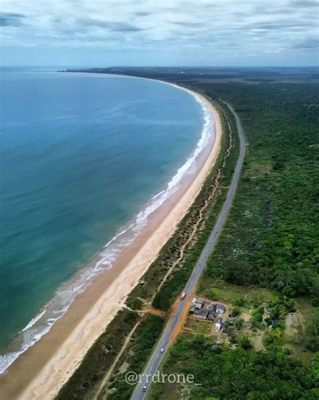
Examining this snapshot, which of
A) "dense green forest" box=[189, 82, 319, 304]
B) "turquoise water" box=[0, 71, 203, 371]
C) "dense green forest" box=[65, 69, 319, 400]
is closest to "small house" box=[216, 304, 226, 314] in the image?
"dense green forest" box=[65, 69, 319, 400]

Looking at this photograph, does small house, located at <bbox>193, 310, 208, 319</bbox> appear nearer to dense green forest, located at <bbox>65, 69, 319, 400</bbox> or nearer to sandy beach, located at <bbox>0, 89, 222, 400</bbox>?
dense green forest, located at <bbox>65, 69, 319, 400</bbox>

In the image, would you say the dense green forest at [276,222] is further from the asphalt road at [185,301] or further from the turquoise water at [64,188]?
the turquoise water at [64,188]

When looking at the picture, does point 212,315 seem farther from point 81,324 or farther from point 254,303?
point 81,324

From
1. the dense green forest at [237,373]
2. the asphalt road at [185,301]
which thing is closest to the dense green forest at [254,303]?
the dense green forest at [237,373]

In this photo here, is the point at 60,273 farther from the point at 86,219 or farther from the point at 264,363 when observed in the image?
the point at 264,363

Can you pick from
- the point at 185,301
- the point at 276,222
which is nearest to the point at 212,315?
the point at 185,301

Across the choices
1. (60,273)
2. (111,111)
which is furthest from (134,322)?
(111,111)
